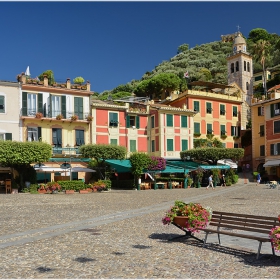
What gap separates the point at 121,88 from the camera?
97.6 meters

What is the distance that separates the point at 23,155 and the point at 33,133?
407 inches

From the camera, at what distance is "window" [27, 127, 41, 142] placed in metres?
40.2

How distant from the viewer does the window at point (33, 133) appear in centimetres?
4019

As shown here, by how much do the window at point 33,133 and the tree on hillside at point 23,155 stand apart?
8.60 meters

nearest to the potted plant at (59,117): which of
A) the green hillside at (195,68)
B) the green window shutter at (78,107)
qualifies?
the green window shutter at (78,107)

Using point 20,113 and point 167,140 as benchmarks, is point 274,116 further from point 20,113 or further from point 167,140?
point 20,113

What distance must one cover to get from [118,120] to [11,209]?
2792 centimetres

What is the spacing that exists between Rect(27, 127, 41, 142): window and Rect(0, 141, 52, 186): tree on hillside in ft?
28.2

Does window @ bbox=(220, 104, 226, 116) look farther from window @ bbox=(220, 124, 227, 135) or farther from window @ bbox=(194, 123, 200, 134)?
window @ bbox=(194, 123, 200, 134)

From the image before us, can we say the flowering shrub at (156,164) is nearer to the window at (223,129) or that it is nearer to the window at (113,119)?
the window at (113,119)

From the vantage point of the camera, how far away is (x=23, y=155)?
30.5 m

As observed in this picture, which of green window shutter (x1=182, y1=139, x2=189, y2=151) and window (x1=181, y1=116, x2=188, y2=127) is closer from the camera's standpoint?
green window shutter (x1=182, y1=139, x2=189, y2=151)

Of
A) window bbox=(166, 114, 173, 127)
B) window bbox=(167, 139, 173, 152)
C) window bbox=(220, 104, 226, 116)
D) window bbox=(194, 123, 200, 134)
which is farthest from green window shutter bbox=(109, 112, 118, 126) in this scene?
window bbox=(220, 104, 226, 116)

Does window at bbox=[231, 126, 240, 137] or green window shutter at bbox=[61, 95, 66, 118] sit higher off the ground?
green window shutter at bbox=[61, 95, 66, 118]
